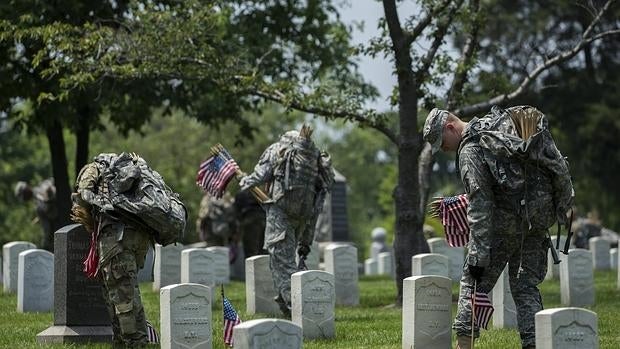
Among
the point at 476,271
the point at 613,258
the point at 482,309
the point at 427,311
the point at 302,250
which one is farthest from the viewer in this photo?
the point at 613,258

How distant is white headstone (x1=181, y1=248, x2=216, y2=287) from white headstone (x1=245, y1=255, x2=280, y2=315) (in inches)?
52.1

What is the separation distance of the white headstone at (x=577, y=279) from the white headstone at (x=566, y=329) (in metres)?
8.58

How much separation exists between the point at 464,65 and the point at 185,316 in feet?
29.0

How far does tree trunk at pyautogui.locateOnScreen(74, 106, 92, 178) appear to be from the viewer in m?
27.2

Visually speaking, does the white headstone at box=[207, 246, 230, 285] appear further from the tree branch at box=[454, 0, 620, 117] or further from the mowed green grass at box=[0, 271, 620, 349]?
the tree branch at box=[454, 0, 620, 117]

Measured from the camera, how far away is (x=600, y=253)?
102 ft

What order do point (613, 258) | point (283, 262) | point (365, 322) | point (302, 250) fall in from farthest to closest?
point (613, 258) → point (302, 250) → point (283, 262) → point (365, 322)

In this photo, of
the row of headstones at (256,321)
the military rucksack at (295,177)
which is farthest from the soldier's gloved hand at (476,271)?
the military rucksack at (295,177)

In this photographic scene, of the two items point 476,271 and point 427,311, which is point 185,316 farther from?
point 476,271

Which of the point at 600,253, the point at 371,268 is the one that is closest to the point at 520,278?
the point at 600,253

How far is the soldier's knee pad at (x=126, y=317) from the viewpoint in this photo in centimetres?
1298

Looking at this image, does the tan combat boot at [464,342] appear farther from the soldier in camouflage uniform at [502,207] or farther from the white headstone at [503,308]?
the white headstone at [503,308]

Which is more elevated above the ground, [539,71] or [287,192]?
[539,71]

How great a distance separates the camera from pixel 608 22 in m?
42.7
